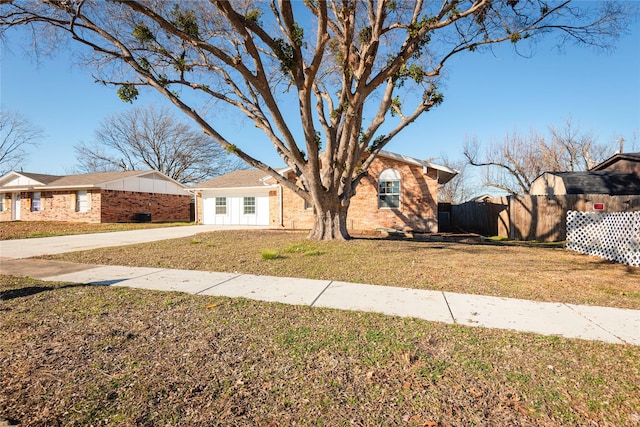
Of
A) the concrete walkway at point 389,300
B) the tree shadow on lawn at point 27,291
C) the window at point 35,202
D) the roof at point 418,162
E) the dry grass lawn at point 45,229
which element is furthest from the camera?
the window at point 35,202

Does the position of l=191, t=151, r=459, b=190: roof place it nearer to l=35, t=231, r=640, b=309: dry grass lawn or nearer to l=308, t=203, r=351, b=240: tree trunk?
l=308, t=203, r=351, b=240: tree trunk

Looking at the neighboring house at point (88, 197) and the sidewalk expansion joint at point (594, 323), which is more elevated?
the neighboring house at point (88, 197)

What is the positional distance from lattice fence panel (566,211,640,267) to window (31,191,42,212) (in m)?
32.3

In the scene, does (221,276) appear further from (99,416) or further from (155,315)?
(99,416)

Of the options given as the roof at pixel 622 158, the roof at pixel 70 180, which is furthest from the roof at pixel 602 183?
the roof at pixel 70 180

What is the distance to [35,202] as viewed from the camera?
23562 mm

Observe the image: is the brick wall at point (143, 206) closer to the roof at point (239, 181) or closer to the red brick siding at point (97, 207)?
the red brick siding at point (97, 207)

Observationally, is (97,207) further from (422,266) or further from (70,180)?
(422,266)

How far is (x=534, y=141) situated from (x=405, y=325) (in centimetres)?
2673

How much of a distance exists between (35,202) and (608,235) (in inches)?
1307

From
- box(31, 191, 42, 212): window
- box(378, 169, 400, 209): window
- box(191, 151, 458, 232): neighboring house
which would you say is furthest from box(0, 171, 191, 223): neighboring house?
box(378, 169, 400, 209): window

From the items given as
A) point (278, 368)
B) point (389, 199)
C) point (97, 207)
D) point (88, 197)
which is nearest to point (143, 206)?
point (97, 207)

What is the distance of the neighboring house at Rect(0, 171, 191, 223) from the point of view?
2156cm

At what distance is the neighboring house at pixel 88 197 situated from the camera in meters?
21.6
